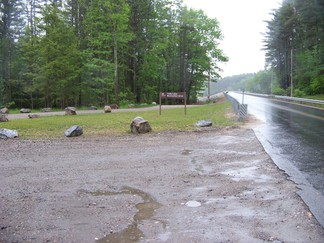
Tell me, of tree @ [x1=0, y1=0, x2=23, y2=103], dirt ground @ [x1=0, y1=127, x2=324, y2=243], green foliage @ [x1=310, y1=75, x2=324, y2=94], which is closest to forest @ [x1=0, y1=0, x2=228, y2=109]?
tree @ [x1=0, y1=0, x2=23, y2=103]

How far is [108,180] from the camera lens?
661cm

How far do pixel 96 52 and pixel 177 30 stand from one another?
56.6ft

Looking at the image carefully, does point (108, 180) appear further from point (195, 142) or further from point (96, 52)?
point (96, 52)

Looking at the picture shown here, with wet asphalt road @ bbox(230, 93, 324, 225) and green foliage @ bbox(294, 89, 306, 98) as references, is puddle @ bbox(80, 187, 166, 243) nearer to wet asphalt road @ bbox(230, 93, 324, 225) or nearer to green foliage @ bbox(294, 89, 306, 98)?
wet asphalt road @ bbox(230, 93, 324, 225)

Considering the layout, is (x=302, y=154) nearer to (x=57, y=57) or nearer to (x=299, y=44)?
(x=57, y=57)

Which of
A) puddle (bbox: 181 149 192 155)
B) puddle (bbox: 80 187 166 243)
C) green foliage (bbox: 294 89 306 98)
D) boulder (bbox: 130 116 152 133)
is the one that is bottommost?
puddle (bbox: 80 187 166 243)

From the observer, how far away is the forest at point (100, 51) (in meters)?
29.6

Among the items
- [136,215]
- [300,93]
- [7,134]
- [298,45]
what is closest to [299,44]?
[298,45]

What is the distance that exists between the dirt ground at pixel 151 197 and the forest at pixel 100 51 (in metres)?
21.5

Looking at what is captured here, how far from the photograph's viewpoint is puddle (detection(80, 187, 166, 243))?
3950mm

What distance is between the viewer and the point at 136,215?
4703 mm

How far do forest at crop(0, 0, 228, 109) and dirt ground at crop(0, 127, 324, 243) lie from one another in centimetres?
2146

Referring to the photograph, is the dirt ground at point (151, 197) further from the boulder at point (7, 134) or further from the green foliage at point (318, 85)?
the green foliage at point (318, 85)

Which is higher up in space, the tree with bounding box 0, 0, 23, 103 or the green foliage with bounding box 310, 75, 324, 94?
the tree with bounding box 0, 0, 23, 103
